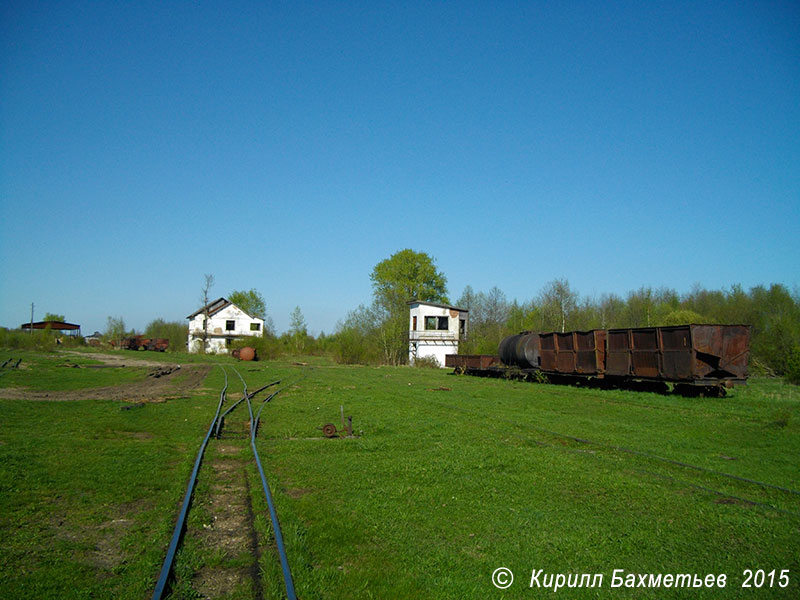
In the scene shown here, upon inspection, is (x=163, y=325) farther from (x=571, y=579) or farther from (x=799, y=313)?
(x=571, y=579)

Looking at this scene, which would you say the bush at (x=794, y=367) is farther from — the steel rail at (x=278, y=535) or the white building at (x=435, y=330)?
the white building at (x=435, y=330)

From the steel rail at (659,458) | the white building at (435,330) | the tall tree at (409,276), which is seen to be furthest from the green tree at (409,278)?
the steel rail at (659,458)

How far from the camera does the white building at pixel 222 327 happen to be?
82.0 m

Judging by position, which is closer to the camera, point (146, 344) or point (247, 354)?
point (247, 354)

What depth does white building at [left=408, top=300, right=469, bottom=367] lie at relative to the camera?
5653cm

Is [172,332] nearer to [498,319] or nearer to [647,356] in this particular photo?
[498,319]

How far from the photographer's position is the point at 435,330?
186ft

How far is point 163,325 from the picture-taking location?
311 ft

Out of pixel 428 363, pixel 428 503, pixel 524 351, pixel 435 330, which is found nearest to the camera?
pixel 428 503

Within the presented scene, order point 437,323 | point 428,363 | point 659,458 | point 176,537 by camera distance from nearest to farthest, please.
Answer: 1. point 176,537
2. point 659,458
3. point 428,363
4. point 437,323

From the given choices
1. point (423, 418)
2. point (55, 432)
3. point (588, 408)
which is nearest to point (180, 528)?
point (55, 432)

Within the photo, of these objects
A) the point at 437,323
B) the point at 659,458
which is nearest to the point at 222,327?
the point at 437,323

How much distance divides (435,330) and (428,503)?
4947cm

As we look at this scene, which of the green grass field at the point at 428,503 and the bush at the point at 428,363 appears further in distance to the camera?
the bush at the point at 428,363
